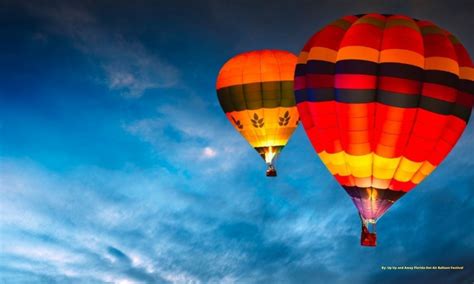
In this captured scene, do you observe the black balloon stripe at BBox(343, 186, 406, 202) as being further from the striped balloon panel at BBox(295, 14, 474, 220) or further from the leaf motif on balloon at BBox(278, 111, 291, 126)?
the leaf motif on balloon at BBox(278, 111, 291, 126)

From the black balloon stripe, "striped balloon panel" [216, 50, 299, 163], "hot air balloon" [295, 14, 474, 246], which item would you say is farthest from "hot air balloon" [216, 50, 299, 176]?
the black balloon stripe

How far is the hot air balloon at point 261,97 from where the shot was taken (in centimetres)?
3216

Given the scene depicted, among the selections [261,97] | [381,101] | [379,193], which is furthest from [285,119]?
[381,101]

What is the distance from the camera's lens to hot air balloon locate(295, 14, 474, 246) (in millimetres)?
25172

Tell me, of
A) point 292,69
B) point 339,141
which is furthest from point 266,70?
point 339,141

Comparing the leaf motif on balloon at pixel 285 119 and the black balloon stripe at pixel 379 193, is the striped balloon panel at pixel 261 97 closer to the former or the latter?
the leaf motif on balloon at pixel 285 119

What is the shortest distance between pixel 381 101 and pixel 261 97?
7.89 metres

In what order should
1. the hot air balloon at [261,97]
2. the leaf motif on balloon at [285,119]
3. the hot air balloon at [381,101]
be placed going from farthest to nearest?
1. the leaf motif on balloon at [285,119]
2. the hot air balloon at [261,97]
3. the hot air balloon at [381,101]

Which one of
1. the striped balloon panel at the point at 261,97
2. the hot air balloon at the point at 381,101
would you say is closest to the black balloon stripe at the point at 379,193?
the hot air balloon at the point at 381,101

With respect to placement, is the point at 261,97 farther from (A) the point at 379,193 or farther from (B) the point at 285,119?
(A) the point at 379,193

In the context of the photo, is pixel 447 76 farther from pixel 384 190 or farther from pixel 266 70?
pixel 266 70

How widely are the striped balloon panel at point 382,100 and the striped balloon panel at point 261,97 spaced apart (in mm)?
5367

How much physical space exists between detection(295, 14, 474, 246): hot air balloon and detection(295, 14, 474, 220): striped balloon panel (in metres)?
0.03

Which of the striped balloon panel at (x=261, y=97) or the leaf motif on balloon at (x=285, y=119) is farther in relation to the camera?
the leaf motif on balloon at (x=285, y=119)
